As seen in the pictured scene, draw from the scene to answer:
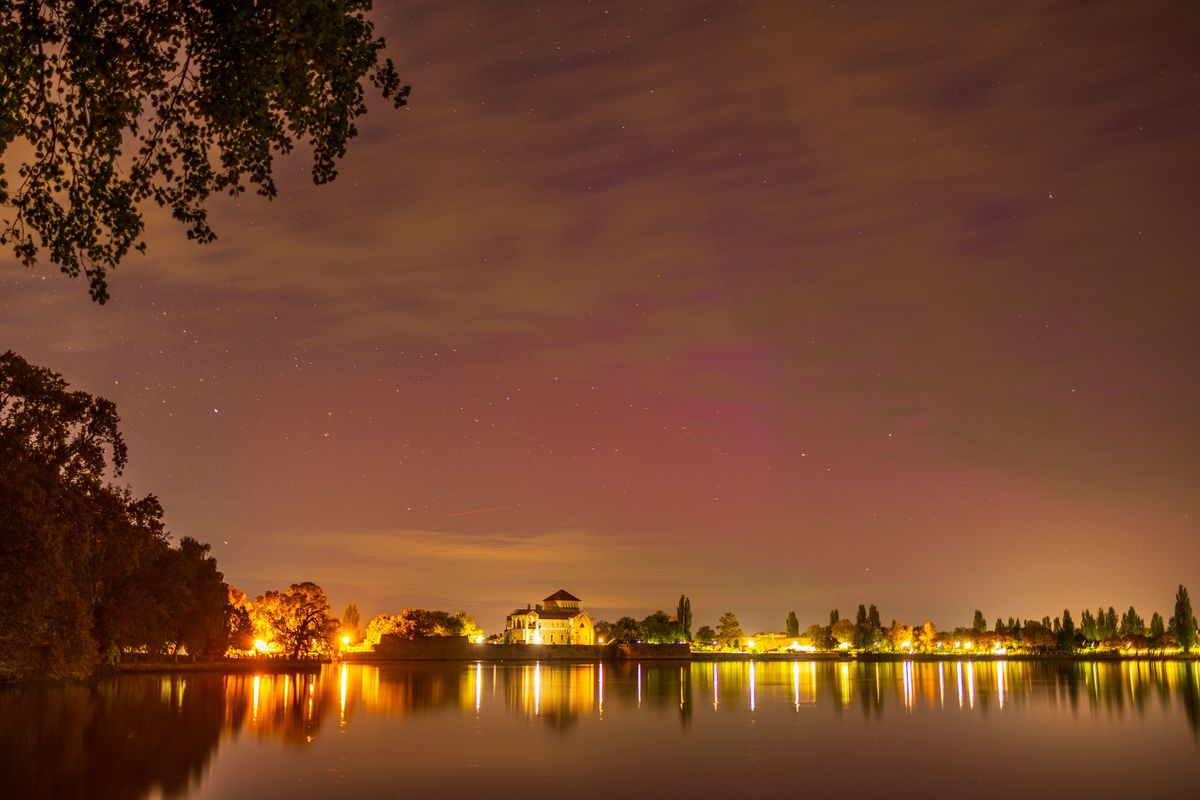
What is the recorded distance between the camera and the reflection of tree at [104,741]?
22.5 meters

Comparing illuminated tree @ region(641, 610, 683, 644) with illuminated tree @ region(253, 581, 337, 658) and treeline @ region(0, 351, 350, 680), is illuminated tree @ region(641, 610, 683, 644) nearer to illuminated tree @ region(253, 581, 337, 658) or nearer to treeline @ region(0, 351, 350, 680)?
illuminated tree @ region(253, 581, 337, 658)

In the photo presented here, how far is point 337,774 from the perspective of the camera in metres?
25.7

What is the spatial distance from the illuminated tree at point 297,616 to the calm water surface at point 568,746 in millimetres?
40588

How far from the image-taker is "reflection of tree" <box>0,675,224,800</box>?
74.0 feet

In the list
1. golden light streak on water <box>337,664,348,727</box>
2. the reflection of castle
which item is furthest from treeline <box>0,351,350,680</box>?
the reflection of castle

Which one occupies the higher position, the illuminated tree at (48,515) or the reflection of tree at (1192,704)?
the illuminated tree at (48,515)

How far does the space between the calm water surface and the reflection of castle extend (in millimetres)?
132270

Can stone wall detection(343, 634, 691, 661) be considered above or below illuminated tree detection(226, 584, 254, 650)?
below

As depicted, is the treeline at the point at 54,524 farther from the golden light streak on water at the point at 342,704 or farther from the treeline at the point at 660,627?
the treeline at the point at 660,627

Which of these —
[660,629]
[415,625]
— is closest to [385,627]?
[415,625]

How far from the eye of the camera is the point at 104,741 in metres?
30.2

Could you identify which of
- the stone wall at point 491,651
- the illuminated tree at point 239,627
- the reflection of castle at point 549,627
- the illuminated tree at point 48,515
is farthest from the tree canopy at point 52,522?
the reflection of castle at point 549,627

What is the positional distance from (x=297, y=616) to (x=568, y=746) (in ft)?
242

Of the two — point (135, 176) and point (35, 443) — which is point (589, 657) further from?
point (135, 176)
